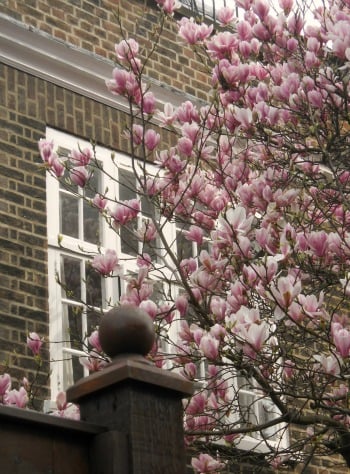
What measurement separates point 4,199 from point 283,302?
11.6ft

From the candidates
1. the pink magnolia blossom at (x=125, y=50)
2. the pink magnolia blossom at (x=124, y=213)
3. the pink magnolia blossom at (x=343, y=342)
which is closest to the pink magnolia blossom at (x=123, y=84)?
the pink magnolia blossom at (x=125, y=50)

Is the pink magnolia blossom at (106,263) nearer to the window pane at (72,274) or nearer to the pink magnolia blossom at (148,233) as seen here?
the pink magnolia blossom at (148,233)

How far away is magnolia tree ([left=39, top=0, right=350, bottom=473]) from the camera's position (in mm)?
7363

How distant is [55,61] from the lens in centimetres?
1066

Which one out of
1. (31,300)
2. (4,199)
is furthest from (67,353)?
(4,199)


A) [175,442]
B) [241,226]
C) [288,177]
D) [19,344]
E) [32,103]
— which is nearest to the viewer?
[175,442]

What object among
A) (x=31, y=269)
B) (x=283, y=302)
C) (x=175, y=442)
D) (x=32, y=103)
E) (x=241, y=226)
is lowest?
(x=175, y=442)

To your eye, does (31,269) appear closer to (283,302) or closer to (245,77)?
(245,77)

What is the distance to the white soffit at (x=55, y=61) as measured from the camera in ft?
Answer: 34.0

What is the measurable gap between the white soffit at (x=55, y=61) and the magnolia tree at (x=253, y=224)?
132 cm

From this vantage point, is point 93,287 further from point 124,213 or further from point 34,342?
point 124,213

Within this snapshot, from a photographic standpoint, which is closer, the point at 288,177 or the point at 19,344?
the point at 288,177

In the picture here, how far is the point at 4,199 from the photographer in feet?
32.0

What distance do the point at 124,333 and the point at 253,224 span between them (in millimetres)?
4743
